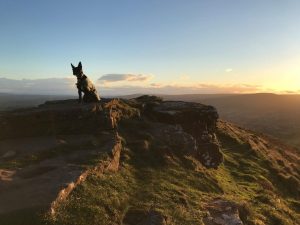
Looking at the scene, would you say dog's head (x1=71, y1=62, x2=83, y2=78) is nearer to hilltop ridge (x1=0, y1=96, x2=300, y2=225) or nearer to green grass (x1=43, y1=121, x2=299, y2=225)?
hilltop ridge (x1=0, y1=96, x2=300, y2=225)

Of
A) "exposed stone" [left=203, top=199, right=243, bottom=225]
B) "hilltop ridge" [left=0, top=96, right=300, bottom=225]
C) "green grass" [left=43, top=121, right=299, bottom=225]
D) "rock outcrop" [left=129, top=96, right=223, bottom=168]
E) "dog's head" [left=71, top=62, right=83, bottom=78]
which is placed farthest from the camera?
"rock outcrop" [left=129, top=96, right=223, bottom=168]

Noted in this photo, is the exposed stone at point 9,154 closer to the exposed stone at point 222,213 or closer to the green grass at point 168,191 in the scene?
the green grass at point 168,191

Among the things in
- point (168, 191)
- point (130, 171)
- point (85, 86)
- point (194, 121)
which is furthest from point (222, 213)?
point (194, 121)

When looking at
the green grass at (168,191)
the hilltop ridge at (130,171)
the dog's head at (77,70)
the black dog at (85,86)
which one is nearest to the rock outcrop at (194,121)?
the hilltop ridge at (130,171)

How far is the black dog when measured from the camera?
76.5 feet

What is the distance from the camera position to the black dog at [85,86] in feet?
76.5

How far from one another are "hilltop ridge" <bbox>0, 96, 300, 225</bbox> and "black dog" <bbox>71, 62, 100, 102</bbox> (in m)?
1.08

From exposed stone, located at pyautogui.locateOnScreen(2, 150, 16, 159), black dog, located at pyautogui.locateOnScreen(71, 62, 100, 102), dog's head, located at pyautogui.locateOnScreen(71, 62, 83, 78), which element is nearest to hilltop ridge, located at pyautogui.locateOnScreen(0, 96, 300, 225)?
exposed stone, located at pyautogui.locateOnScreen(2, 150, 16, 159)

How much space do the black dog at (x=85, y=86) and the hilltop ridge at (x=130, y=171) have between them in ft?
3.54

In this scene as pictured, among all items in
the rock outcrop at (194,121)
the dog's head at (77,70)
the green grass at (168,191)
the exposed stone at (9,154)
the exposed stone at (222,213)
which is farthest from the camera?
the rock outcrop at (194,121)

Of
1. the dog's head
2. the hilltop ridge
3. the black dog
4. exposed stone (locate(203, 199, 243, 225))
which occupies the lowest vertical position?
exposed stone (locate(203, 199, 243, 225))

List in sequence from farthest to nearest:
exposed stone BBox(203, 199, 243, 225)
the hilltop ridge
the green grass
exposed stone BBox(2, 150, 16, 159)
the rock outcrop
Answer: the rock outcrop → exposed stone BBox(2, 150, 16, 159) → exposed stone BBox(203, 199, 243, 225) → the green grass → the hilltop ridge

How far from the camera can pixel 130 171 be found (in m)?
19.9

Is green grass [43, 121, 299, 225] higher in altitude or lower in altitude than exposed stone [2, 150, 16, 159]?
lower
